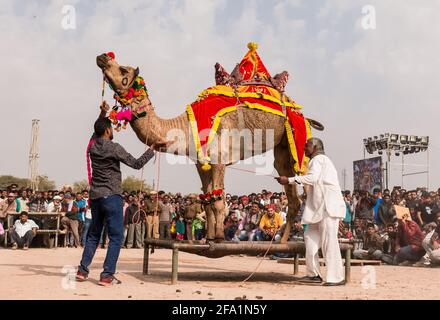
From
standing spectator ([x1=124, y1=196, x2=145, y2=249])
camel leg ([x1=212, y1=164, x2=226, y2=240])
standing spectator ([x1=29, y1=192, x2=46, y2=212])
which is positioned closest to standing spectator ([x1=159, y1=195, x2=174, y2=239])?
standing spectator ([x1=124, y1=196, x2=145, y2=249])

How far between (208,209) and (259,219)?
9.57 m

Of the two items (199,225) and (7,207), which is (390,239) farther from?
(7,207)

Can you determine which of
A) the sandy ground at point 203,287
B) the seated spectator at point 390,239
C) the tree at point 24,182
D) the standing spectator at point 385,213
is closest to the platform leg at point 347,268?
the sandy ground at point 203,287

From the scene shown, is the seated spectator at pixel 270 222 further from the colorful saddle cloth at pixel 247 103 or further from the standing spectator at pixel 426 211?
the colorful saddle cloth at pixel 247 103

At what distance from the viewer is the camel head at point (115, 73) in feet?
27.8

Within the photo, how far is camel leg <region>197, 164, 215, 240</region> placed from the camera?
850cm

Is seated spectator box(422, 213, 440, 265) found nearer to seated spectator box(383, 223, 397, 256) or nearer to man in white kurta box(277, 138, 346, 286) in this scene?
seated spectator box(383, 223, 397, 256)

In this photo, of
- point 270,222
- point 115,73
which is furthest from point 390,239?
point 115,73

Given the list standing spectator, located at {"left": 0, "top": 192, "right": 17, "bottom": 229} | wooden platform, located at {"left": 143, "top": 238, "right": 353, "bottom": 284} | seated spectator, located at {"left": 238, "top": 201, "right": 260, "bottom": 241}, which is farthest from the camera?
standing spectator, located at {"left": 0, "top": 192, "right": 17, "bottom": 229}

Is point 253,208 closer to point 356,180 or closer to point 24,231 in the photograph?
point 24,231

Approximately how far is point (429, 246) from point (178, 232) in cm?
1052

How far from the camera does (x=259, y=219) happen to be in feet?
58.9

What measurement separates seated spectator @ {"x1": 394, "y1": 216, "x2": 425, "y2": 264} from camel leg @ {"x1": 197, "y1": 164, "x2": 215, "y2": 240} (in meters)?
7.15
